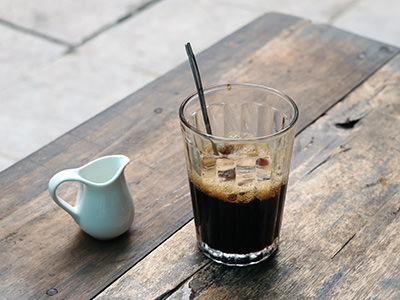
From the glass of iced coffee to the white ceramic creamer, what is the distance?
11 centimetres

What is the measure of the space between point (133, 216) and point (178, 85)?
0.43 m

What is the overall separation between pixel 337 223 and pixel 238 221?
0.61ft

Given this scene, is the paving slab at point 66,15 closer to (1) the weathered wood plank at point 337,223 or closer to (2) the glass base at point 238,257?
(1) the weathered wood plank at point 337,223

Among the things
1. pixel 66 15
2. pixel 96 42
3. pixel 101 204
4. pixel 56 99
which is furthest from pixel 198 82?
pixel 66 15

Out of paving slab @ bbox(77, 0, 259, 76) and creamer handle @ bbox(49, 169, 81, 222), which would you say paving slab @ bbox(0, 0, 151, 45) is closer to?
paving slab @ bbox(77, 0, 259, 76)

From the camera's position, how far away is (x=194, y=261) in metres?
0.83

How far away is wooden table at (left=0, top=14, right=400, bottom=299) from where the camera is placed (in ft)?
2.60

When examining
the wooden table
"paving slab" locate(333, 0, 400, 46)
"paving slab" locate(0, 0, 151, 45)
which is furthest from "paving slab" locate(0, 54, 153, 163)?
"paving slab" locate(333, 0, 400, 46)

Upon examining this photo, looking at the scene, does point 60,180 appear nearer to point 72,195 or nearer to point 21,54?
point 72,195

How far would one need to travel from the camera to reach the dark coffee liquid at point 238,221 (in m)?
0.79

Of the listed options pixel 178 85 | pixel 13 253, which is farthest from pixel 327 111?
pixel 13 253

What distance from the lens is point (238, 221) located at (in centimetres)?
79

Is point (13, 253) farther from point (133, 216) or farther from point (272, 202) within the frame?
point (272, 202)

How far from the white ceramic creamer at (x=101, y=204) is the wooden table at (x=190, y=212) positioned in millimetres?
26
